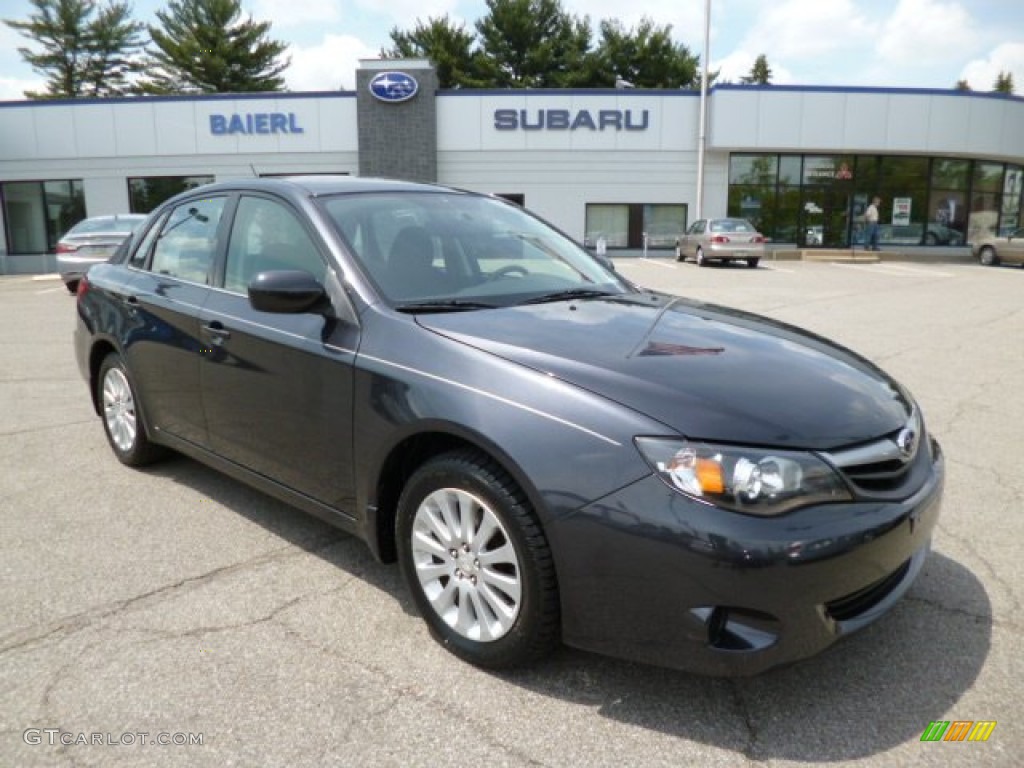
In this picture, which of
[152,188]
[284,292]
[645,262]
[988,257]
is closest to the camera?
[284,292]

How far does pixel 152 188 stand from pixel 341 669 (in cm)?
2957

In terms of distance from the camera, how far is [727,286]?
55.7 feet

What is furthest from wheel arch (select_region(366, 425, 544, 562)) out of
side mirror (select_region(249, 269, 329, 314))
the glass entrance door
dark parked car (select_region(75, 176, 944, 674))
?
the glass entrance door

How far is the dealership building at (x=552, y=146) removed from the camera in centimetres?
2717

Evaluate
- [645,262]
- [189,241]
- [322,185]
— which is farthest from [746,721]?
[645,262]

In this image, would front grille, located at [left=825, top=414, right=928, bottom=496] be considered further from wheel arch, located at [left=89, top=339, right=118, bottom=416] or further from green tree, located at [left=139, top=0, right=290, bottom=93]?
green tree, located at [left=139, top=0, right=290, bottom=93]

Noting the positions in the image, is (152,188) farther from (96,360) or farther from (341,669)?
(341,669)

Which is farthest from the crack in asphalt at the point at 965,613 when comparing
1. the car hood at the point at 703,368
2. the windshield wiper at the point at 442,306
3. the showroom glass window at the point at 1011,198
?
the showroom glass window at the point at 1011,198

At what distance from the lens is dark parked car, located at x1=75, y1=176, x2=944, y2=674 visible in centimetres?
218

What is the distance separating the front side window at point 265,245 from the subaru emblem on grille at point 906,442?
2.19m

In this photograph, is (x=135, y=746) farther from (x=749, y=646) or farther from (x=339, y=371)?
(x=749, y=646)

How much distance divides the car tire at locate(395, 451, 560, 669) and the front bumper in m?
0.11

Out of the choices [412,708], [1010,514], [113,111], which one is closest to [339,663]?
[412,708]

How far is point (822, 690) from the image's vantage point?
252 centimetres
